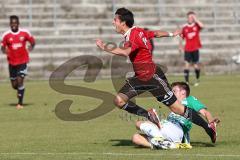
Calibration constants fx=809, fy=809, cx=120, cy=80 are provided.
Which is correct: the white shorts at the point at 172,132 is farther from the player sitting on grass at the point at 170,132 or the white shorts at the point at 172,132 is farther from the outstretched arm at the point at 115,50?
the outstretched arm at the point at 115,50

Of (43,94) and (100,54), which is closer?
(43,94)

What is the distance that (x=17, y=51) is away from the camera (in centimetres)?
2206

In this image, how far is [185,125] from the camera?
13.3 metres

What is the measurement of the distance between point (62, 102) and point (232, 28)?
16.0 meters

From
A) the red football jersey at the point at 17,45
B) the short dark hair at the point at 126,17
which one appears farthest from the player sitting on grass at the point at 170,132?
the red football jersey at the point at 17,45

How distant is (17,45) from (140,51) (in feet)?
30.9

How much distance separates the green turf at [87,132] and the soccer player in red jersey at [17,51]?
0.77m

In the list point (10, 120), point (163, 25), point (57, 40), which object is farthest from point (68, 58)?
point (10, 120)

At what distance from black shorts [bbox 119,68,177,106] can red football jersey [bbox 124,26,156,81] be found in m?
0.09

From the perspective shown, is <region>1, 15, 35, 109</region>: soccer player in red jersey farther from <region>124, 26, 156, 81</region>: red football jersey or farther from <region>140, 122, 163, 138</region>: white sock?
<region>140, 122, 163, 138</region>: white sock

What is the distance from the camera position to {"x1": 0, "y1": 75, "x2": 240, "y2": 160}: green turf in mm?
12401

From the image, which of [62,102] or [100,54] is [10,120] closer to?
[62,102]

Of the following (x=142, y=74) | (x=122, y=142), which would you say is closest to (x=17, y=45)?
(x=122, y=142)

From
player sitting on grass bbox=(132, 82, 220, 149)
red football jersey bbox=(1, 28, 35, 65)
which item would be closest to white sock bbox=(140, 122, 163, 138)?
player sitting on grass bbox=(132, 82, 220, 149)
